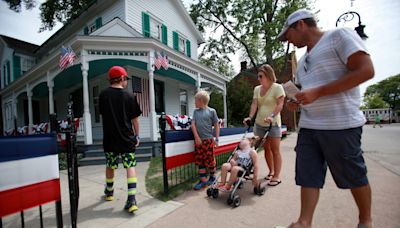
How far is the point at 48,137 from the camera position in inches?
72.2

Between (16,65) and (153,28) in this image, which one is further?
(16,65)

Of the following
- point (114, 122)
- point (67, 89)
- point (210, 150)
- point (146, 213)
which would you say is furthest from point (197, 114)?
point (67, 89)

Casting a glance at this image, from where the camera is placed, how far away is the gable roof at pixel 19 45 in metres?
15.5

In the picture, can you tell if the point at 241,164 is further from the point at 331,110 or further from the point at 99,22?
the point at 99,22

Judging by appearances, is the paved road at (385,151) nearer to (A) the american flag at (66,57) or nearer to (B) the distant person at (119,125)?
(B) the distant person at (119,125)

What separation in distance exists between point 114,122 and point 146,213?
1.25 metres

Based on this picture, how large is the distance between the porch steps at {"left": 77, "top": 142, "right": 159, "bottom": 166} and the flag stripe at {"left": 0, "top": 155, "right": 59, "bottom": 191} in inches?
177

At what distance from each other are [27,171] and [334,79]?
2579mm

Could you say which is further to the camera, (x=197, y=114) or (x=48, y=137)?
(x=197, y=114)

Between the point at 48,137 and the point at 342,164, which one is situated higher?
the point at 48,137

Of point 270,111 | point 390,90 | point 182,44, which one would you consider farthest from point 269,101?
point 390,90

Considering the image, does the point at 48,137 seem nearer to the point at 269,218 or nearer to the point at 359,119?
the point at 269,218

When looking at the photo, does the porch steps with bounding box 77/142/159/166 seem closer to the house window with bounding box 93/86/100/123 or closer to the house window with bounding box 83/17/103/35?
the house window with bounding box 93/86/100/123

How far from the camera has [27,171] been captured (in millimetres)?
1708
